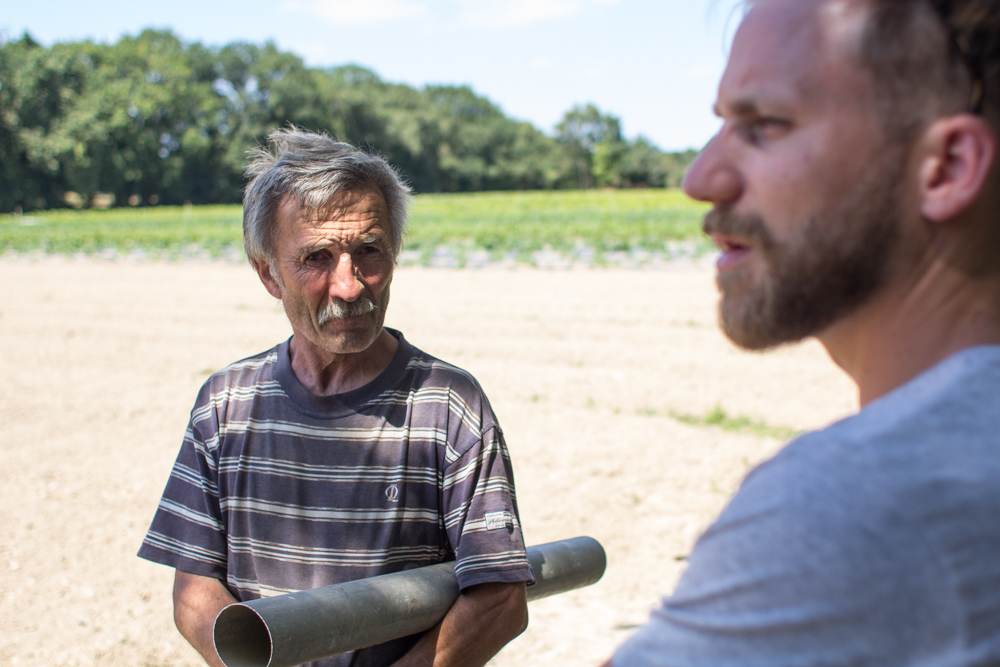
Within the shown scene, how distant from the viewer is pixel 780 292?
0.93m

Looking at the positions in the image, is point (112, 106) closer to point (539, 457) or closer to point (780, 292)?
point (539, 457)

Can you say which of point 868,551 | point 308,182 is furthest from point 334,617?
point 308,182

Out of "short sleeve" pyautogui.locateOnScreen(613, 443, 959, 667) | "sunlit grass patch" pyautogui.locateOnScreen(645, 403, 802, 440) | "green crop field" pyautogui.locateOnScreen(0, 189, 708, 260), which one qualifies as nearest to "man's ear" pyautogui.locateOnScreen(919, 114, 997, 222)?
"short sleeve" pyautogui.locateOnScreen(613, 443, 959, 667)

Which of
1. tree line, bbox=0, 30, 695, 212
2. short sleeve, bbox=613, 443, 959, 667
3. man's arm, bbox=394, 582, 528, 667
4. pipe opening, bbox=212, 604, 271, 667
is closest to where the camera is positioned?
short sleeve, bbox=613, 443, 959, 667

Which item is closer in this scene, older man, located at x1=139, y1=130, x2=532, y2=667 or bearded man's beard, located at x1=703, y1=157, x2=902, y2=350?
bearded man's beard, located at x1=703, y1=157, x2=902, y2=350

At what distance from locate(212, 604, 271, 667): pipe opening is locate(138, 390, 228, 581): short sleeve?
57 centimetres

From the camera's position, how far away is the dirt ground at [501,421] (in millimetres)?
4113

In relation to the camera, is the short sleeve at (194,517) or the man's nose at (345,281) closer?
the short sleeve at (194,517)

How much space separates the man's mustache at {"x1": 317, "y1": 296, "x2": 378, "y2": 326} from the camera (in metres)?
2.19

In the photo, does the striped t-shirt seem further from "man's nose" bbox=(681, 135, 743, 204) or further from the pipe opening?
"man's nose" bbox=(681, 135, 743, 204)

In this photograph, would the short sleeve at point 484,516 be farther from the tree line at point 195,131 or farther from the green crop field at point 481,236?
the tree line at point 195,131

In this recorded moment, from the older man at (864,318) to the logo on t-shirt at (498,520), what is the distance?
3.43ft

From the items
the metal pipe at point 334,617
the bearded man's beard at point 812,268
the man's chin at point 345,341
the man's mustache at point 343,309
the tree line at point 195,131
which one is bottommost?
the metal pipe at point 334,617

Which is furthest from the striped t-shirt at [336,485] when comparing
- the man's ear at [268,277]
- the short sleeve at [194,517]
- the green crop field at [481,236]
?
the green crop field at [481,236]
